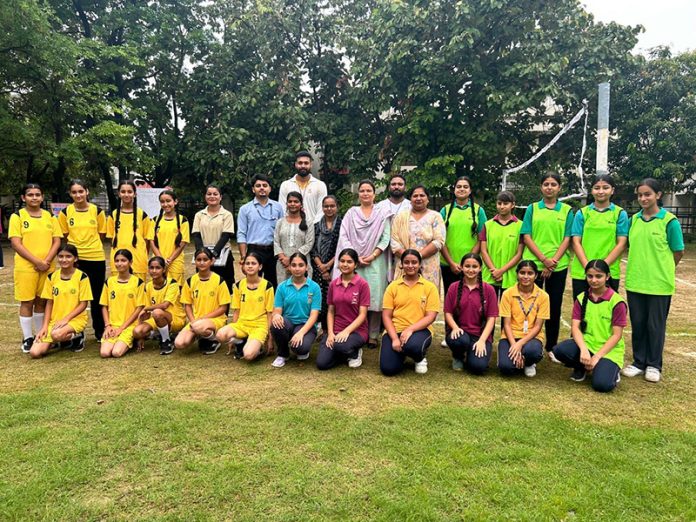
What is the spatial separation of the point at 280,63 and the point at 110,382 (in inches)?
546

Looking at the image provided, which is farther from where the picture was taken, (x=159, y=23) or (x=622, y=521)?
(x=159, y=23)

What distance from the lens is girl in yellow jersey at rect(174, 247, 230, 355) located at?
4.71 metres

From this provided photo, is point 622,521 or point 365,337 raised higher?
point 365,337

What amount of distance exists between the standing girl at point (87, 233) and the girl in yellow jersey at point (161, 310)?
0.58 m

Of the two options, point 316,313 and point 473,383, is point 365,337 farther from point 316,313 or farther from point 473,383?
point 473,383

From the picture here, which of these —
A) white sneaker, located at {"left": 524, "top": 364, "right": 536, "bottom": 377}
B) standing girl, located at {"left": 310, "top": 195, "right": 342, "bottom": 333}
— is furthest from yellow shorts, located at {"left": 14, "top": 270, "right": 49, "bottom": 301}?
white sneaker, located at {"left": 524, "top": 364, "right": 536, "bottom": 377}

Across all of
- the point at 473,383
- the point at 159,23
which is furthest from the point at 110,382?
the point at 159,23

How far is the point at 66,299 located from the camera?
4.71m

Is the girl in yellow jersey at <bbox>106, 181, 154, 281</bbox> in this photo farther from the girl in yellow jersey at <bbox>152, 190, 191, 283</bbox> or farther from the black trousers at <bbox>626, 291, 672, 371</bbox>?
the black trousers at <bbox>626, 291, 672, 371</bbox>

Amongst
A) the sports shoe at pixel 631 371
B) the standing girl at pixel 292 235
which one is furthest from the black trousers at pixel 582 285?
the standing girl at pixel 292 235

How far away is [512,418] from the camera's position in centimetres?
317

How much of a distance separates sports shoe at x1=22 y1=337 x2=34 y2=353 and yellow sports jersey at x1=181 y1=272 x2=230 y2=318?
158cm

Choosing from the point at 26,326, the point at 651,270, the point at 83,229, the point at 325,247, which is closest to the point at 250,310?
the point at 325,247

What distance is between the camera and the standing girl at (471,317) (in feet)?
13.3
